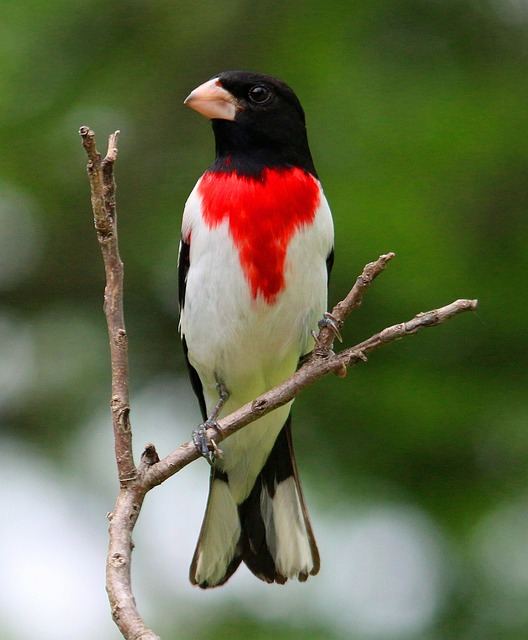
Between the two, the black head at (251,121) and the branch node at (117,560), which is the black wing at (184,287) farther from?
the branch node at (117,560)

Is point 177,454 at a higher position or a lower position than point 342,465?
lower

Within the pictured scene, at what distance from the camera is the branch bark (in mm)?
2719

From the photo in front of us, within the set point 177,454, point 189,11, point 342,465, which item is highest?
point 189,11

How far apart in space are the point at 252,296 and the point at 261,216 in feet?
0.97

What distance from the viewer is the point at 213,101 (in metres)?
4.04

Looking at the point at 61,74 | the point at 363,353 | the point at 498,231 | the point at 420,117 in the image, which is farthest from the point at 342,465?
the point at 61,74

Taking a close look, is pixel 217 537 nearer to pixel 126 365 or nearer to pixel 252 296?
pixel 252 296

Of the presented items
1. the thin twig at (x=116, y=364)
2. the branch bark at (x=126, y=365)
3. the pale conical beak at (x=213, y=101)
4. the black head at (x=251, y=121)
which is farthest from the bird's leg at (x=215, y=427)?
the pale conical beak at (x=213, y=101)

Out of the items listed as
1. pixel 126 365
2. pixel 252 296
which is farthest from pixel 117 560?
pixel 252 296

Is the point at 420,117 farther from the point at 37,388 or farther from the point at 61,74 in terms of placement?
the point at 37,388

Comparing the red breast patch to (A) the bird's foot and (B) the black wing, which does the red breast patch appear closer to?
(B) the black wing

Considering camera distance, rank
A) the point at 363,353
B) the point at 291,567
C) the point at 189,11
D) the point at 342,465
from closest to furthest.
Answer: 1. the point at 363,353
2. the point at 291,567
3. the point at 342,465
4. the point at 189,11

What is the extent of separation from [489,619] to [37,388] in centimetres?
266

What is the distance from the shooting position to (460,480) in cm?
470
